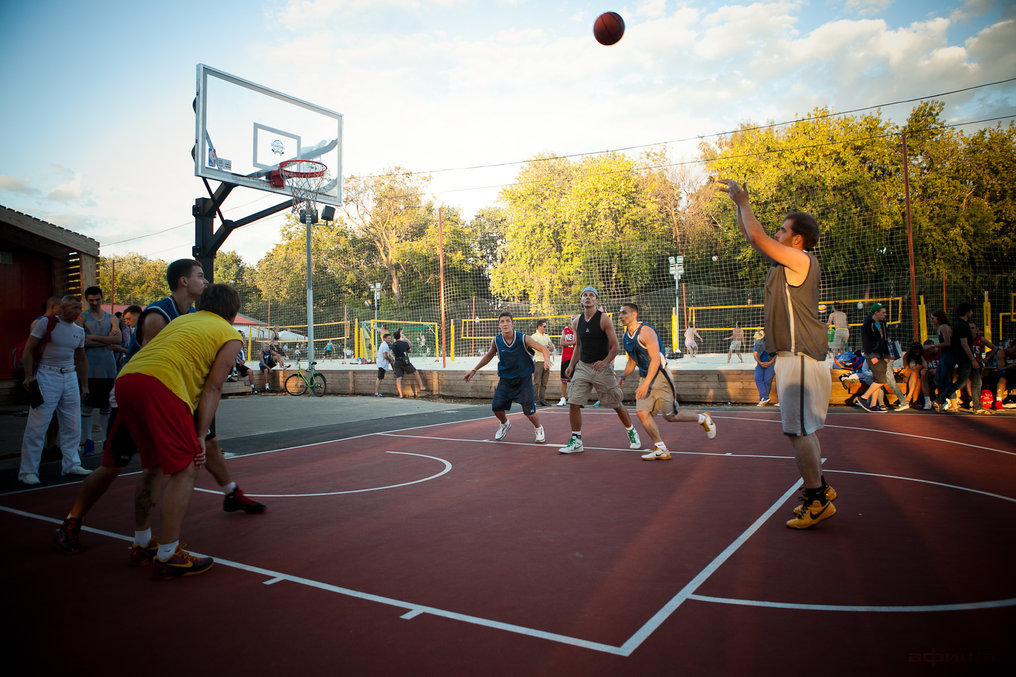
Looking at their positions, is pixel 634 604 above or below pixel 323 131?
below

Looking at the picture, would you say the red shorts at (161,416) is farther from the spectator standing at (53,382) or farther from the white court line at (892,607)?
the spectator standing at (53,382)

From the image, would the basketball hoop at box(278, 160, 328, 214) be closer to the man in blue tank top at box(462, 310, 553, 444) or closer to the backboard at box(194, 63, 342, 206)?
the backboard at box(194, 63, 342, 206)

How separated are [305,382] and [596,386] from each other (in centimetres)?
1298

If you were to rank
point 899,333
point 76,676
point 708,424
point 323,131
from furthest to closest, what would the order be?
point 899,333 → point 323,131 → point 708,424 → point 76,676

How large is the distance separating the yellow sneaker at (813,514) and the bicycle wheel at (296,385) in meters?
16.2

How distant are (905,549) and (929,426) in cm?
668

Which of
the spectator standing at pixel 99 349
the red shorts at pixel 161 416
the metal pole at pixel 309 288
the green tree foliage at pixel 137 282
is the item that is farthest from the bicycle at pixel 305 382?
the green tree foliage at pixel 137 282

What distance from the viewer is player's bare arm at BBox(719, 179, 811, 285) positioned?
13.3 ft

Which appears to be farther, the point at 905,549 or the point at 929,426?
the point at 929,426

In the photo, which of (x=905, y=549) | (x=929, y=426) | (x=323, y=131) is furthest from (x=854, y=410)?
(x=323, y=131)

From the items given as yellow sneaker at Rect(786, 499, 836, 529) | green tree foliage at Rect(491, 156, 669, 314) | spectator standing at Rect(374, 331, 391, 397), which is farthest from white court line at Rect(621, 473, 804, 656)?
green tree foliage at Rect(491, 156, 669, 314)

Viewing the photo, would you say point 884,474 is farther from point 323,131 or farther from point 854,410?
point 323,131

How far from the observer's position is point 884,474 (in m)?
6.08

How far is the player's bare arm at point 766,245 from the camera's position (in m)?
4.05
